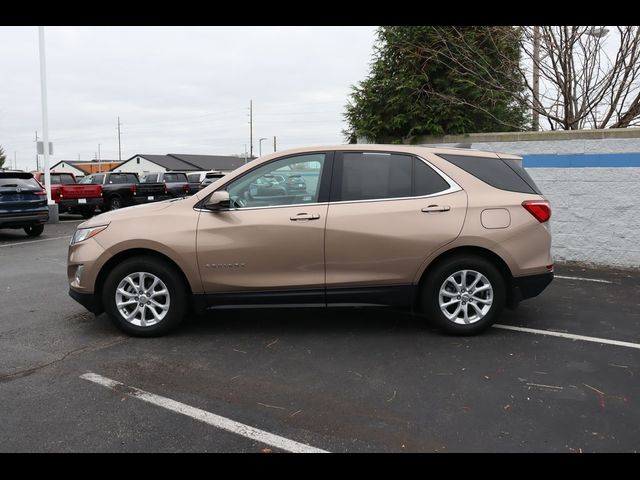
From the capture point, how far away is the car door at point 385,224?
4.76m

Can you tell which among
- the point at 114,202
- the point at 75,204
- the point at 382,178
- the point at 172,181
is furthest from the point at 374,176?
the point at 172,181

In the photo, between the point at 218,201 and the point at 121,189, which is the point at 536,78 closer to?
the point at 218,201

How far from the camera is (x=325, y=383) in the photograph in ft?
12.8

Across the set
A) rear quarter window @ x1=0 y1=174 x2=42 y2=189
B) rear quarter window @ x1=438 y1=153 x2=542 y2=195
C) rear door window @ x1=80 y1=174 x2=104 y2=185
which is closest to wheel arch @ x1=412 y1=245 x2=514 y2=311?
rear quarter window @ x1=438 y1=153 x2=542 y2=195

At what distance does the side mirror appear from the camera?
4750mm

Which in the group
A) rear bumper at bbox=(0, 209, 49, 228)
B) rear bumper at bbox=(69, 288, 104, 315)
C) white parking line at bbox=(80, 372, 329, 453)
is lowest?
white parking line at bbox=(80, 372, 329, 453)

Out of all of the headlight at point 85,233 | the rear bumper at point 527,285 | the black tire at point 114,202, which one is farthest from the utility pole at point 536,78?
the black tire at point 114,202

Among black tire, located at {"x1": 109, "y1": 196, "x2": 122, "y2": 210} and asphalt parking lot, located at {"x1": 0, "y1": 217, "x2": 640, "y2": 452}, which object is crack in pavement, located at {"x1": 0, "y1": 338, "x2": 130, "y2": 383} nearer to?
asphalt parking lot, located at {"x1": 0, "y1": 217, "x2": 640, "y2": 452}

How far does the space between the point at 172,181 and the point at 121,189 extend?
3.84m

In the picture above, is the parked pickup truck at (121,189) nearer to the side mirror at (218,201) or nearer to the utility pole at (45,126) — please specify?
the utility pole at (45,126)

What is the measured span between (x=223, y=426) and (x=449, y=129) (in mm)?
7627

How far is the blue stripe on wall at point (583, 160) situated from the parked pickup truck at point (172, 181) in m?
16.7

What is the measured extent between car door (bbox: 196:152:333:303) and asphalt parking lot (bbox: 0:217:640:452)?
0.50 meters
